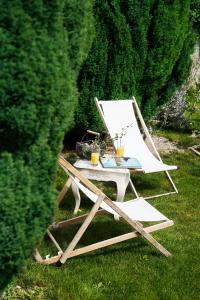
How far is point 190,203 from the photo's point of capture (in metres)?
6.44

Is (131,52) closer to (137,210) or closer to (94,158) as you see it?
(94,158)

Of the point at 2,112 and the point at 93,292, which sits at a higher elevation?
the point at 2,112

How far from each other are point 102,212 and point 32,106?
2.60 meters

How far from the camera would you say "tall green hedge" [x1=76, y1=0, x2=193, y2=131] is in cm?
756

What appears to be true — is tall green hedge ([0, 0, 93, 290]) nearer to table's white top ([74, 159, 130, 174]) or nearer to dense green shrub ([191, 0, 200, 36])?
table's white top ([74, 159, 130, 174])

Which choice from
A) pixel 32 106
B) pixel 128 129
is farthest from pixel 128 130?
pixel 32 106

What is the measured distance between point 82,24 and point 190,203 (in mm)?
3708

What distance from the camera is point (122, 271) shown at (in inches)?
180

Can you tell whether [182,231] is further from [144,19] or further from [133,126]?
[144,19]

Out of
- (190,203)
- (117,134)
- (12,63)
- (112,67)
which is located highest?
(12,63)

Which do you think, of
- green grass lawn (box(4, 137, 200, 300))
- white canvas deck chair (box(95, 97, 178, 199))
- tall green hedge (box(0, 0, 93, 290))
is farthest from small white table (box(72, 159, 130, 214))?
tall green hedge (box(0, 0, 93, 290))

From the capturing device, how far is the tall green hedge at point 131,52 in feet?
24.8

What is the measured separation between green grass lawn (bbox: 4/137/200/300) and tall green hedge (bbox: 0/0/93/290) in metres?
0.61

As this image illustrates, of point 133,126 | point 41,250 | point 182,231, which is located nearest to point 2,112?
point 41,250
